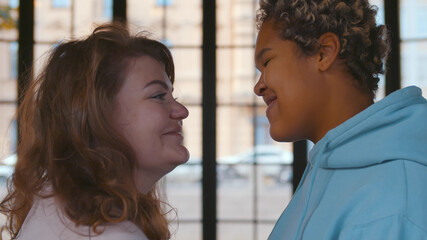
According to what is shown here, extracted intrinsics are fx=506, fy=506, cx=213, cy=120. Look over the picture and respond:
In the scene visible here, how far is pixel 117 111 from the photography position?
1.15 metres

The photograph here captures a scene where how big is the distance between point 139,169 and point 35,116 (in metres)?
0.28

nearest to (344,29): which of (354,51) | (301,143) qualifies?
(354,51)

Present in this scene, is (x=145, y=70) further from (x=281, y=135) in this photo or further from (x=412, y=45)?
(x=412, y=45)

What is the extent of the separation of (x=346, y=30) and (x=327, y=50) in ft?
0.20

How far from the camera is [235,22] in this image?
398cm

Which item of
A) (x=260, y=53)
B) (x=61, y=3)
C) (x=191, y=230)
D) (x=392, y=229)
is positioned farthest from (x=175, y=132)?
(x=61, y=3)

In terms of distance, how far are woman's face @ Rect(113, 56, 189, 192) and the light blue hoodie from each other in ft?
1.06

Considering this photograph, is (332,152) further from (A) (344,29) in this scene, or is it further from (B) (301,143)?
(B) (301,143)

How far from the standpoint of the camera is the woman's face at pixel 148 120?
116cm

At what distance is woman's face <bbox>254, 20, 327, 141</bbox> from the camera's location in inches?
47.3

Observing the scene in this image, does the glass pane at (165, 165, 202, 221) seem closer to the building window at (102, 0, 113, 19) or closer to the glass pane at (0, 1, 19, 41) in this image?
the building window at (102, 0, 113, 19)

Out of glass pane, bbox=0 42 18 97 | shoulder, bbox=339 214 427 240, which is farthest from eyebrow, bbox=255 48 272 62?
glass pane, bbox=0 42 18 97

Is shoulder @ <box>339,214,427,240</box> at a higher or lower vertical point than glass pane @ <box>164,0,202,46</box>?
lower

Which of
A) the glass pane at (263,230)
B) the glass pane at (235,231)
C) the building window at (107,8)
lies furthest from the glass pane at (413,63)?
the building window at (107,8)
